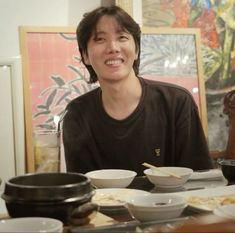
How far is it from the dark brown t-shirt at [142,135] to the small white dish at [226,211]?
3.29 ft

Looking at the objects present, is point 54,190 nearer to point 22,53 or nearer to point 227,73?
point 22,53

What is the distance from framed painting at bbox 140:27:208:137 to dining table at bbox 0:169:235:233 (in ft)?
5.45

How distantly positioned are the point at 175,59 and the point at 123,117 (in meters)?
1.15

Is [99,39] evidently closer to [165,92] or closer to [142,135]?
[165,92]

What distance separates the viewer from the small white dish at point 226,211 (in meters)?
0.93

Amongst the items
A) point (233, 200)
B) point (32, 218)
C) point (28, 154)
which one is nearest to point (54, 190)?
point (32, 218)

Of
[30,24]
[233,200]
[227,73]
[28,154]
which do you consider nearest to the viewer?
[233,200]

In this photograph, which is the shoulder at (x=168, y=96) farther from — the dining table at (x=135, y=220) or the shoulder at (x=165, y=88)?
the dining table at (x=135, y=220)

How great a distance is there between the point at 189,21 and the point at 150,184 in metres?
2.08

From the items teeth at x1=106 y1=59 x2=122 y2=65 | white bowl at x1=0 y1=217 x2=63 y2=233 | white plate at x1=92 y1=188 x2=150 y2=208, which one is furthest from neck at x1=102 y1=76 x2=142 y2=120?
white bowl at x1=0 y1=217 x2=63 y2=233

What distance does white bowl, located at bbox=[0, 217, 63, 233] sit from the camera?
82cm

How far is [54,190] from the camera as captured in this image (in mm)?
883

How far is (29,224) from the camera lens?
0.83 m

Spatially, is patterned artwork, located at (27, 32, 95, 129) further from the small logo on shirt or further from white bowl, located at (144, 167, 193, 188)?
white bowl, located at (144, 167, 193, 188)
